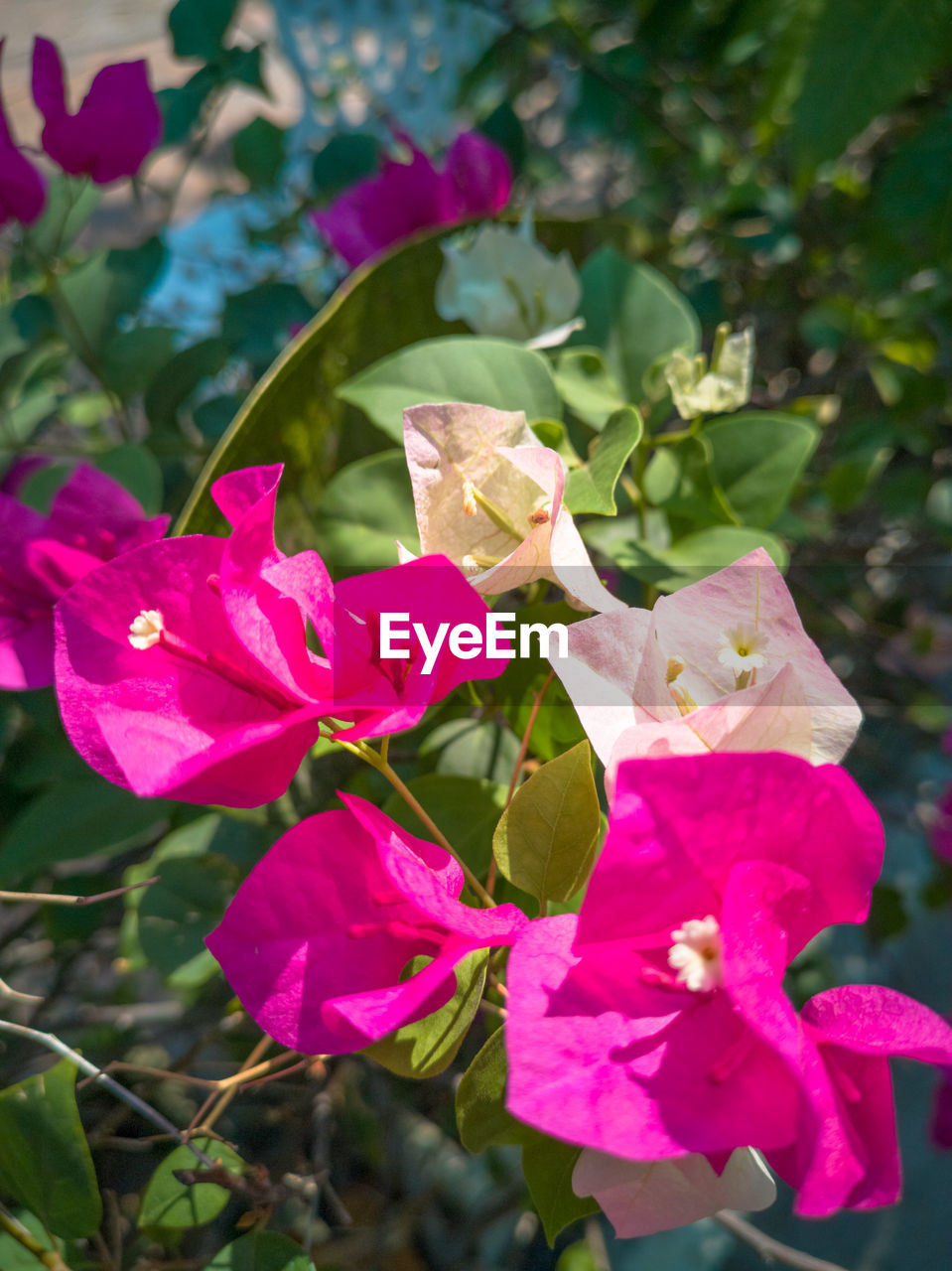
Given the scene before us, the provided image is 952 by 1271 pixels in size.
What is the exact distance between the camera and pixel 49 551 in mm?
312

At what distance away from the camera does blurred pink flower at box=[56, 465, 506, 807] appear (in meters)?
0.22

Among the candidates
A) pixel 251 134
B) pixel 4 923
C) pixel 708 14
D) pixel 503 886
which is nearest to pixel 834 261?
pixel 708 14

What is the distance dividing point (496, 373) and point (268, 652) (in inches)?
6.3

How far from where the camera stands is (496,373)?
0.33 meters

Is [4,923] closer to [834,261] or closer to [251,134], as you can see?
[251,134]

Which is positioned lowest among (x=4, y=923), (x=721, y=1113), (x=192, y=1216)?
(x=4, y=923)

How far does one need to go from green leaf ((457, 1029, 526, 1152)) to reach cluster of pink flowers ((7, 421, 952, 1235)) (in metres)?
0.03

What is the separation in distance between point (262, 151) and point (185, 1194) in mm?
705

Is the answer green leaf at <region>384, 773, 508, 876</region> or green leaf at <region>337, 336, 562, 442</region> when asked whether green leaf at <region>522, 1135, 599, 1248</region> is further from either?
green leaf at <region>337, 336, 562, 442</region>

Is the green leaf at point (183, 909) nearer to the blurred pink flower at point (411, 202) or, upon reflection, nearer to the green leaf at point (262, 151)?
the blurred pink flower at point (411, 202)

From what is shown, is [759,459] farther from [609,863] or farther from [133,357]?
[133,357]

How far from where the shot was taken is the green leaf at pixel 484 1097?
0.76 ft

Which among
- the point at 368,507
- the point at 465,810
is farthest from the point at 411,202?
the point at 465,810

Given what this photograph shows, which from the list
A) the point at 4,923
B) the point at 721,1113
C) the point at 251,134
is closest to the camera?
the point at 721,1113
